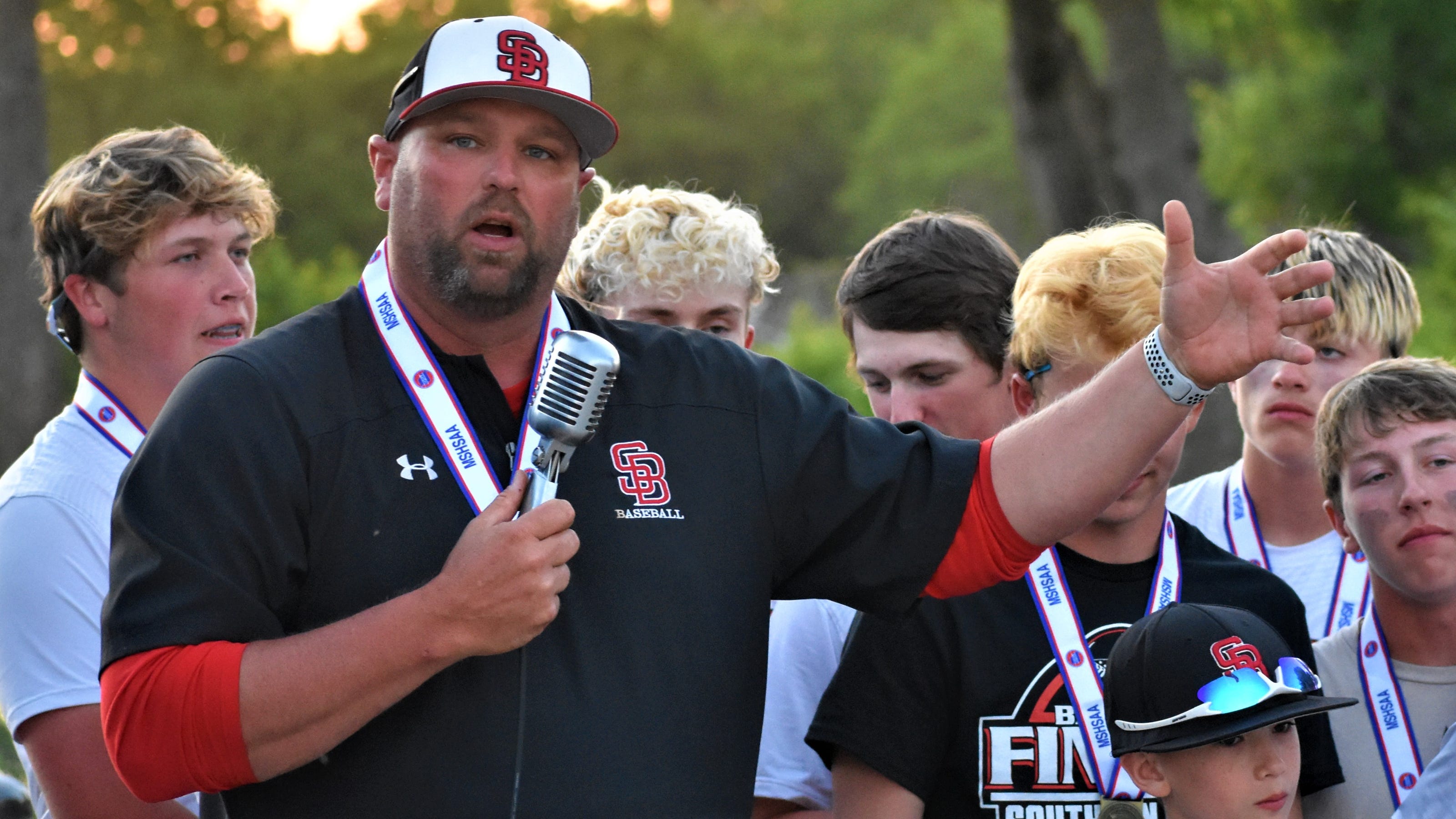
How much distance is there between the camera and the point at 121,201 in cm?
413

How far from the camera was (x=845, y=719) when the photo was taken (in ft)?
10.9

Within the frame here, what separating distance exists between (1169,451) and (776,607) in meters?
1.18

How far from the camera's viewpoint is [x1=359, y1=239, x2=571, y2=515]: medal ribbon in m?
2.83

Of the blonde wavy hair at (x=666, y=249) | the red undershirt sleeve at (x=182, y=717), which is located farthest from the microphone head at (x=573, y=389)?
the blonde wavy hair at (x=666, y=249)

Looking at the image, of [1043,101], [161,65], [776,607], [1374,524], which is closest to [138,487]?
[776,607]

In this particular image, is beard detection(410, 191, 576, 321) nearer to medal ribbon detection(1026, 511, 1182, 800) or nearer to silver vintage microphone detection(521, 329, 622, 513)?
silver vintage microphone detection(521, 329, 622, 513)

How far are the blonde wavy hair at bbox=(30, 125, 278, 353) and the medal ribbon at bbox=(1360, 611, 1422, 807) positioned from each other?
3.44 metres

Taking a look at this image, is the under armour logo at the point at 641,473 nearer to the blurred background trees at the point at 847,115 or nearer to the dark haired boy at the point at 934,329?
the dark haired boy at the point at 934,329

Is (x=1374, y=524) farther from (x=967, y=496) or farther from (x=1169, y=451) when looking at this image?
(x=967, y=496)

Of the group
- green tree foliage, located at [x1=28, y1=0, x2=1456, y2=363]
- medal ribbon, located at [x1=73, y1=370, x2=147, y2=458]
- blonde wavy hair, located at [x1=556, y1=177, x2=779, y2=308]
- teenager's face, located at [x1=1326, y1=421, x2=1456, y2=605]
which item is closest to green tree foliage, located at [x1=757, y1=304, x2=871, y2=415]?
green tree foliage, located at [x1=28, y1=0, x2=1456, y2=363]

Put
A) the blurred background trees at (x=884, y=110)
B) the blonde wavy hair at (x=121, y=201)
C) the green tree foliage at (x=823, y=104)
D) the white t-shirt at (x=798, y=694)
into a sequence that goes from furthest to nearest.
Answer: the green tree foliage at (x=823, y=104) < the blurred background trees at (x=884, y=110) < the blonde wavy hair at (x=121, y=201) < the white t-shirt at (x=798, y=694)

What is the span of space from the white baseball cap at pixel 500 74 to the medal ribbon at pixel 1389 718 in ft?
7.86

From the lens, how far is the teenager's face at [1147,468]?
11.5 ft

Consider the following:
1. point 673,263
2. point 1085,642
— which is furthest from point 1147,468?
point 673,263
